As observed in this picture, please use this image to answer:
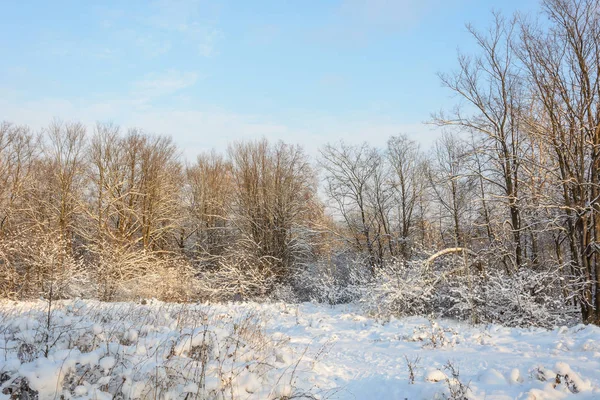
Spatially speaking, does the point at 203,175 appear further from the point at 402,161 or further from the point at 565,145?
the point at 565,145

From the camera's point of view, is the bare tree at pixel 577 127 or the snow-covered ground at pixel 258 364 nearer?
the snow-covered ground at pixel 258 364

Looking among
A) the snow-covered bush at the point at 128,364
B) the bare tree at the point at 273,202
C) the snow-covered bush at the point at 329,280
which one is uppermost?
the bare tree at the point at 273,202

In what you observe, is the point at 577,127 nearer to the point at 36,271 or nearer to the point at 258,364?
the point at 258,364

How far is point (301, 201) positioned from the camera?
2273 centimetres

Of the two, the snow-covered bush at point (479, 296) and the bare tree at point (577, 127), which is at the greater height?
the bare tree at point (577, 127)

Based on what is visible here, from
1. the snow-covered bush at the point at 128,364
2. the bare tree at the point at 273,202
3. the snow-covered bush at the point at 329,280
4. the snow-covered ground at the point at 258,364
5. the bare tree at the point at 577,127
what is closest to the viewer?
the snow-covered bush at the point at 128,364

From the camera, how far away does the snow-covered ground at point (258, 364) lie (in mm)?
3100

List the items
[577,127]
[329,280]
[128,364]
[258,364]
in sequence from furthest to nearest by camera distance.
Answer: [329,280] < [577,127] < [258,364] < [128,364]

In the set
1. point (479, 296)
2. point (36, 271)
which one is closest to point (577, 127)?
point (479, 296)

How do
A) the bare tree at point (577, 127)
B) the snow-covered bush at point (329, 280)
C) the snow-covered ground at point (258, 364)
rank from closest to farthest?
the snow-covered ground at point (258, 364) < the bare tree at point (577, 127) < the snow-covered bush at point (329, 280)

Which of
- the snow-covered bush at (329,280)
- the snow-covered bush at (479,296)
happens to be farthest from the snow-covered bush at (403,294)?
the snow-covered bush at (329,280)

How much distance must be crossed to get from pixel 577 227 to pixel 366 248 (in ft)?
39.9

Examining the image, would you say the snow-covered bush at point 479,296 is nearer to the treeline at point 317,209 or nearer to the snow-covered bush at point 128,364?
the treeline at point 317,209

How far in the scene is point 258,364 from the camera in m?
4.38
